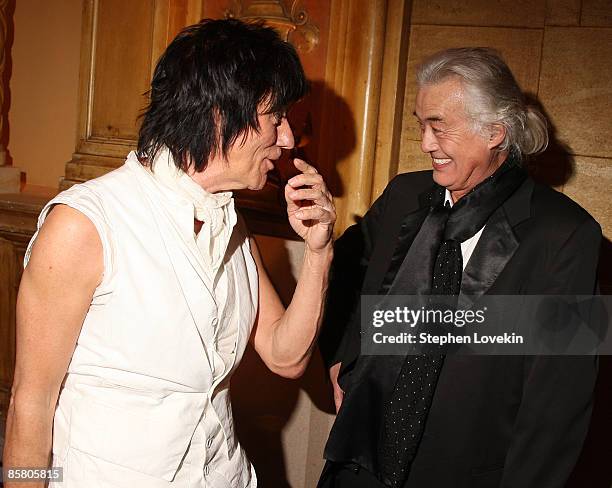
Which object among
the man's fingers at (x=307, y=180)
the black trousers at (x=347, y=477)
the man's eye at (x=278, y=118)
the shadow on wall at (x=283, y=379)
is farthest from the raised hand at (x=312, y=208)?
the shadow on wall at (x=283, y=379)

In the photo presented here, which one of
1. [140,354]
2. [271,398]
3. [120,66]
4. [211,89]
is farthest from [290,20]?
[140,354]

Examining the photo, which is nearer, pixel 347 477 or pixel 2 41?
pixel 347 477

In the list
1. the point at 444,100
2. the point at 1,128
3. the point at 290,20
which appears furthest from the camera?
the point at 1,128

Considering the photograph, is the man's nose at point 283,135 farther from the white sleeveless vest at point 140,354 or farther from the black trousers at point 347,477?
the black trousers at point 347,477

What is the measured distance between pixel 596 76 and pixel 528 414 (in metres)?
1.36

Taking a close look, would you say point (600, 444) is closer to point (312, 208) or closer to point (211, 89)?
point (312, 208)

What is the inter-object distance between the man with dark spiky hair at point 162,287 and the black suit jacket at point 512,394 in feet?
1.54

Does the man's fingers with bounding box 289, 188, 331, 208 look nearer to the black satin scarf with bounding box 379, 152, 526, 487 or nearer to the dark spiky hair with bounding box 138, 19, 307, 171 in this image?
the dark spiky hair with bounding box 138, 19, 307, 171

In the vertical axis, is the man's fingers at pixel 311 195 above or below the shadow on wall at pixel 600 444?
above

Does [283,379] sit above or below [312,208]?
below

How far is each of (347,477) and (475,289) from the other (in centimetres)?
74

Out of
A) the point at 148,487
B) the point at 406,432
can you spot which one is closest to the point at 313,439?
the point at 406,432

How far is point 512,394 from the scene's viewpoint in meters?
2.07

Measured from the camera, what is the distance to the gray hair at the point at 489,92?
7.11ft
